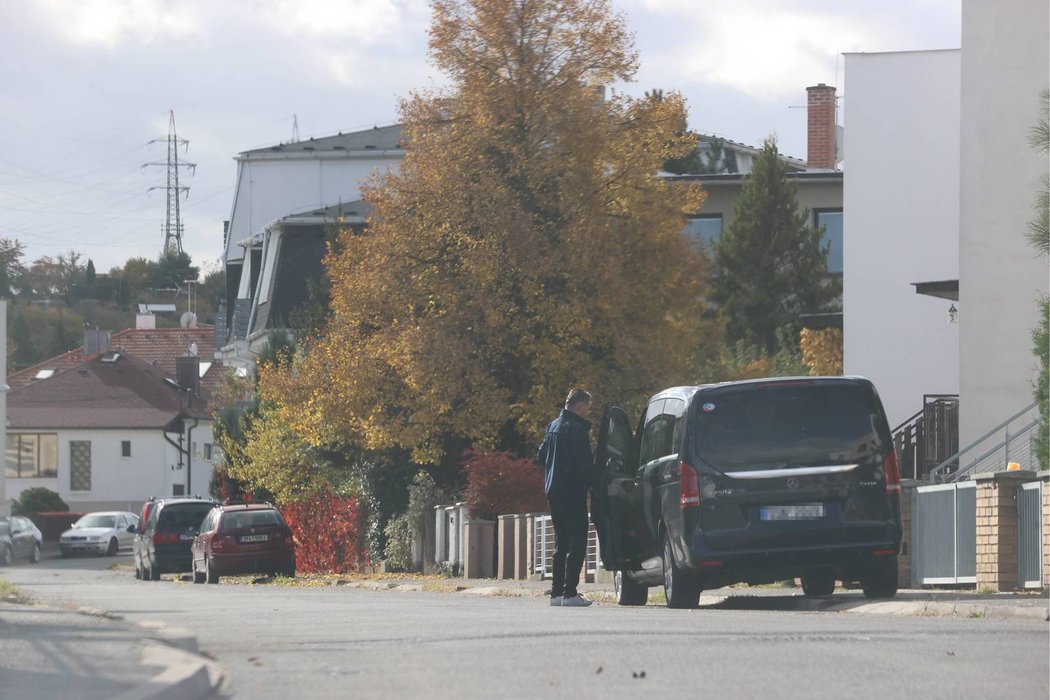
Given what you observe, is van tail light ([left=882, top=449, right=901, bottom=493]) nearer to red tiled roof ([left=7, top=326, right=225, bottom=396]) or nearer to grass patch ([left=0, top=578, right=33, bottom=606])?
grass patch ([left=0, top=578, right=33, bottom=606])

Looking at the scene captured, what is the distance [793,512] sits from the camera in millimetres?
14148

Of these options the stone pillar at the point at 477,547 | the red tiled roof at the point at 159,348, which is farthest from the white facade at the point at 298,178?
the stone pillar at the point at 477,547

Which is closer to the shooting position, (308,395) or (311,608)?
(311,608)

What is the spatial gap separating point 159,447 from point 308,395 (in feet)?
176

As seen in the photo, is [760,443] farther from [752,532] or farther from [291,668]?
[291,668]

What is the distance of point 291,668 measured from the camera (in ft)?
30.6

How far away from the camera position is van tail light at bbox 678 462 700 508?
14.2 m

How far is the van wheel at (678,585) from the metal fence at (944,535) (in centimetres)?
448

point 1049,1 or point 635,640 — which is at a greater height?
point 1049,1

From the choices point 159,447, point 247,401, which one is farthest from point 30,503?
point 247,401

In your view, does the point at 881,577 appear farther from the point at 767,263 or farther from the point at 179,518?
the point at 767,263

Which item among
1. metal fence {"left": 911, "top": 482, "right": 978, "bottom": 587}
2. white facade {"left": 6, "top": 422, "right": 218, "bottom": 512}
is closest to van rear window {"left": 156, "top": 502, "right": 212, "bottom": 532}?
metal fence {"left": 911, "top": 482, "right": 978, "bottom": 587}

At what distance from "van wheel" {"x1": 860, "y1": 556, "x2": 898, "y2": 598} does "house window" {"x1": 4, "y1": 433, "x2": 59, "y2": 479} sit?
246ft

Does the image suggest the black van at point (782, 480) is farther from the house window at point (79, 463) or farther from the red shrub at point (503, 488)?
the house window at point (79, 463)
